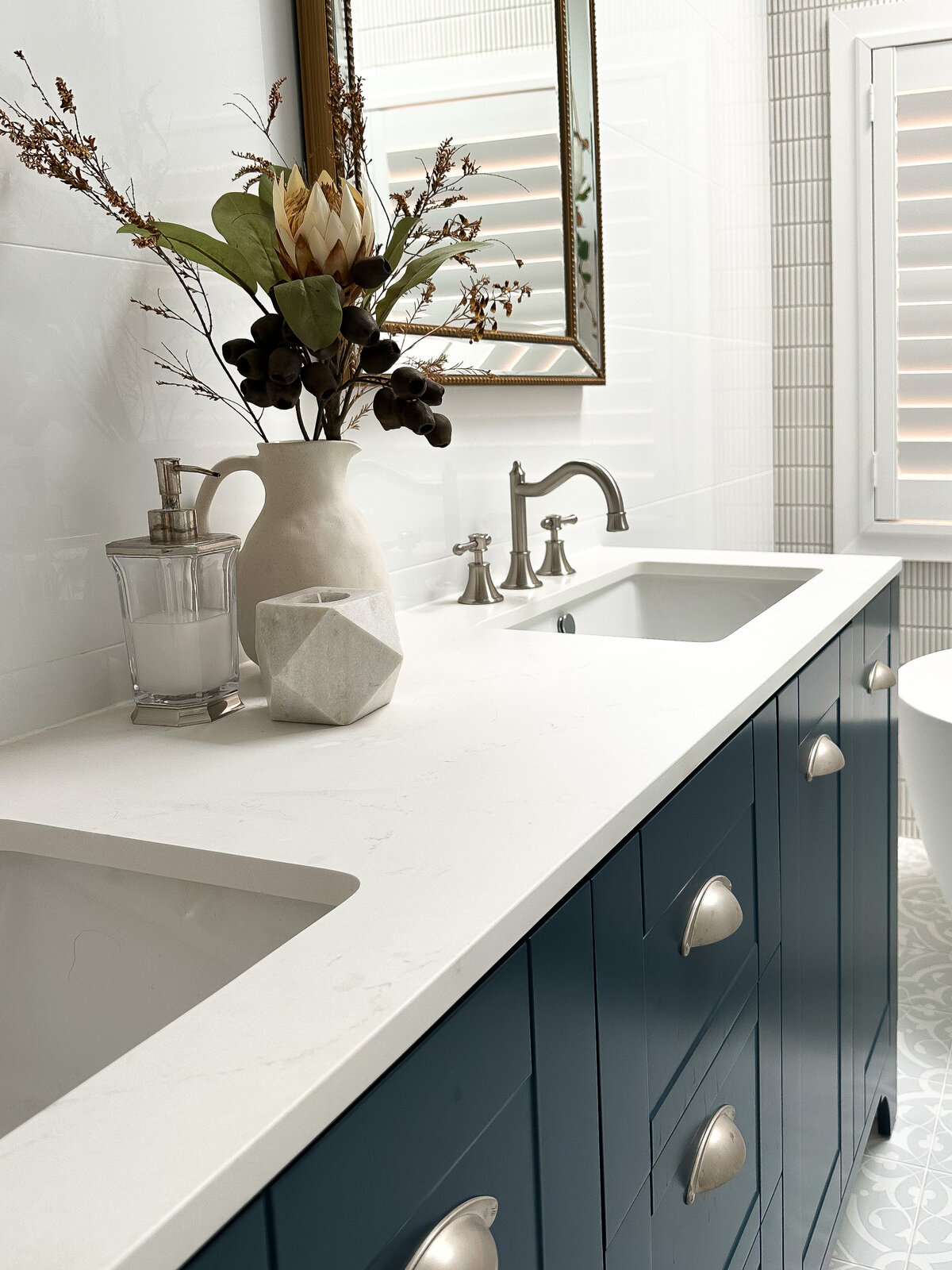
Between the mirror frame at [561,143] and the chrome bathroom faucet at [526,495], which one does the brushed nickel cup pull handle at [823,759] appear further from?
the mirror frame at [561,143]

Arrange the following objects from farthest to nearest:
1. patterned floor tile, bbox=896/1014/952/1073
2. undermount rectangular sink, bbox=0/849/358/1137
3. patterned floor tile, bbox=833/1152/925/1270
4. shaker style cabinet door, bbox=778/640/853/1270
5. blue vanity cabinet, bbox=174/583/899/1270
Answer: patterned floor tile, bbox=896/1014/952/1073 < patterned floor tile, bbox=833/1152/925/1270 < shaker style cabinet door, bbox=778/640/853/1270 < undermount rectangular sink, bbox=0/849/358/1137 < blue vanity cabinet, bbox=174/583/899/1270

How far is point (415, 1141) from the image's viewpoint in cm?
53

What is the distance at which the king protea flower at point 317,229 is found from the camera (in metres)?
0.98

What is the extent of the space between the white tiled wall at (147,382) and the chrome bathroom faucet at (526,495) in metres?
0.06

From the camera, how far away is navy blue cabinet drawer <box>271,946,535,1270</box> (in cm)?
46

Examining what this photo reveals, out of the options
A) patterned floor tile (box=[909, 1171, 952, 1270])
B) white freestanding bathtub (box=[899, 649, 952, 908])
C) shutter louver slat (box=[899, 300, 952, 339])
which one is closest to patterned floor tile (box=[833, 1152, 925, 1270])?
patterned floor tile (box=[909, 1171, 952, 1270])

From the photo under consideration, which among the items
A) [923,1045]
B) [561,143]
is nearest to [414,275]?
[561,143]

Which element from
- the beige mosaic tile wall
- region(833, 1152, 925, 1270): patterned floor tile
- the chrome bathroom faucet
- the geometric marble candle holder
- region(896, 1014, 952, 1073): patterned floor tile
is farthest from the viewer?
the beige mosaic tile wall

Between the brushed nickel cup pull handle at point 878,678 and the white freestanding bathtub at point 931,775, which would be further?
the white freestanding bathtub at point 931,775

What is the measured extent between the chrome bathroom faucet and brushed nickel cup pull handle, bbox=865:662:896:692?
390mm

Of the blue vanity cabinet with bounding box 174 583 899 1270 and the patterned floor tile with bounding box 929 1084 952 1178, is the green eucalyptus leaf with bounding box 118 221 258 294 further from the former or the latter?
the patterned floor tile with bounding box 929 1084 952 1178

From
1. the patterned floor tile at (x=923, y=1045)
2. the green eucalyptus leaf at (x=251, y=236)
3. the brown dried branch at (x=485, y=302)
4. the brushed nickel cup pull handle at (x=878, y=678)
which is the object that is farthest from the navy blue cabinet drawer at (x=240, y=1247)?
the patterned floor tile at (x=923, y=1045)

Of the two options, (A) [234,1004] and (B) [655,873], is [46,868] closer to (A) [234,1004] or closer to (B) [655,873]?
(A) [234,1004]

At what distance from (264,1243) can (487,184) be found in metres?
1.54
